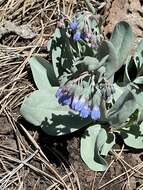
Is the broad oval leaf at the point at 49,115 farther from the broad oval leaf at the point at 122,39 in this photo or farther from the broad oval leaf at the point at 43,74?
the broad oval leaf at the point at 122,39

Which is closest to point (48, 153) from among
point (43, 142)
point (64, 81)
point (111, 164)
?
point (43, 142)

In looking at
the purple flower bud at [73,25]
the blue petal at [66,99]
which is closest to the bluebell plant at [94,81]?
the purple flower bud at [73,25]

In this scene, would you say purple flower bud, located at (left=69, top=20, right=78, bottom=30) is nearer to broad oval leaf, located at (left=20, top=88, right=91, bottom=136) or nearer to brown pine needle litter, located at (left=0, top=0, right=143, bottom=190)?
broad oval leaf, located at (left=20, top=88, right=91, bottom=136)

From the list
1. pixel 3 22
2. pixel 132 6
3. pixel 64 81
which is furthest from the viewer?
pixel 3 22

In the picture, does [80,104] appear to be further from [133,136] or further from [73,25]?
[133,136]

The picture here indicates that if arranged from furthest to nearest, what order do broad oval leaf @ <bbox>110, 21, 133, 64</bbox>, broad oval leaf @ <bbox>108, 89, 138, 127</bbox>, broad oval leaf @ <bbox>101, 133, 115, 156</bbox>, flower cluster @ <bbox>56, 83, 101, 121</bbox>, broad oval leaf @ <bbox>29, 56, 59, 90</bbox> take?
broad oval leaf @ <bbox>29, 56, 59, 90</bbox>
broad oval leaf @ <bbox>101, 133, 115, 156</bbox>
broad oval leaf @ <bbox>110, 21, 133, 64</bbox>
broad oval leaf @ <bbox>108, 89, 138, 127</bbox>
flower cluster @ <bbox>56, 83, 101, 121</bbox>

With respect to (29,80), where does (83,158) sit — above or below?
below

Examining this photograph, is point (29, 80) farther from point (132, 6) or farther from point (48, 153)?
point (132, 6)

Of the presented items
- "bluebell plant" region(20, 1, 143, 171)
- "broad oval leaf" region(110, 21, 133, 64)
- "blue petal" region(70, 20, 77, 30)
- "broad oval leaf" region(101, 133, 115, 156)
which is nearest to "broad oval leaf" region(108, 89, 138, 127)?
"bluebell plant" region(20, 1, 143, 171)
